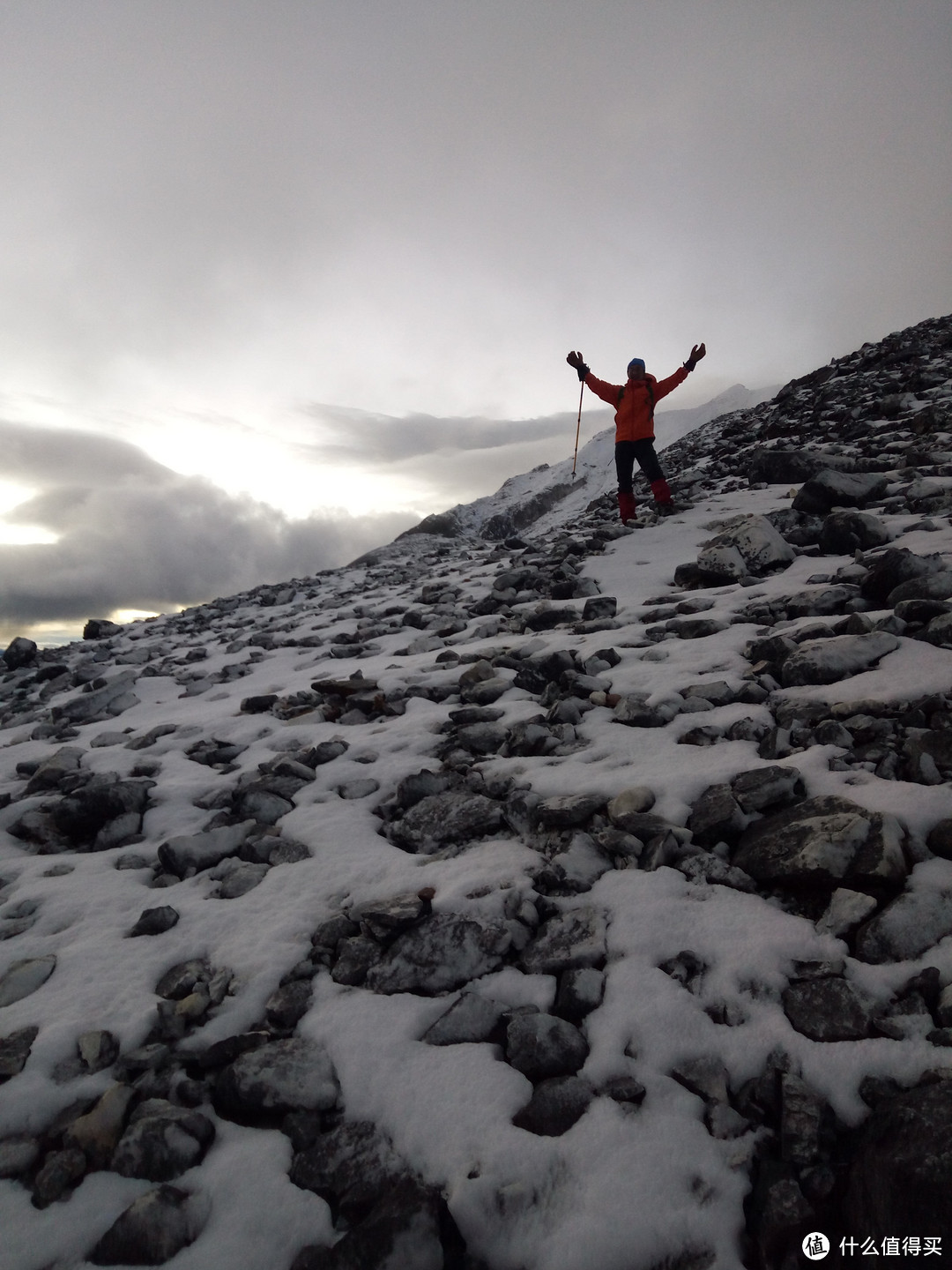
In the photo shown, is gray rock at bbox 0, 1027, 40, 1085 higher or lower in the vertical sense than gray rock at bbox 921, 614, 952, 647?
lower

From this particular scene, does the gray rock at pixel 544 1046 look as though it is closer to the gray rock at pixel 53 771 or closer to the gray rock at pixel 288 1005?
the gray rock at pixel 288 1005

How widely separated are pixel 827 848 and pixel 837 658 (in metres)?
1.89

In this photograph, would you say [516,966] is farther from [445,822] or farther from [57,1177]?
[57,1177]

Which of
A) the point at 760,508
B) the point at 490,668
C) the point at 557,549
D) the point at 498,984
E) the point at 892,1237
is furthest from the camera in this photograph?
the point at 557,549

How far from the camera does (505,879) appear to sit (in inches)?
115

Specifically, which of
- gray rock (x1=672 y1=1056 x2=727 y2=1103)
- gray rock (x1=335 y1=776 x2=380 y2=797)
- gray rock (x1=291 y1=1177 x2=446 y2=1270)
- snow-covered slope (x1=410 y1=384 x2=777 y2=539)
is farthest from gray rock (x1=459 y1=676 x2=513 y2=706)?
snow-covered slope (x1=410 y1=384 x2=777 y2=539)

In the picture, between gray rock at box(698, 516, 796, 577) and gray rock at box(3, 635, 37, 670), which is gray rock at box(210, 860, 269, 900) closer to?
gray rock at box(698, 516, 796, 577)

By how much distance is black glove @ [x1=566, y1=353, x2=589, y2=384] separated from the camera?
11438 millimetres

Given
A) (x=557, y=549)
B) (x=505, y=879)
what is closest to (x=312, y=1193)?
(x=505, y=879)

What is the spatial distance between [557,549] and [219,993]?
342 inches

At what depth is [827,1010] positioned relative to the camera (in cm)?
206

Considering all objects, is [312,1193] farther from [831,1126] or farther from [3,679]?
[3,679]

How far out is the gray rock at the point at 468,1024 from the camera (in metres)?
2.28

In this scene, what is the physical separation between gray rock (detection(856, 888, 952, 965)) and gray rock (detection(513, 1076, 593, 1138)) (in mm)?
1086
